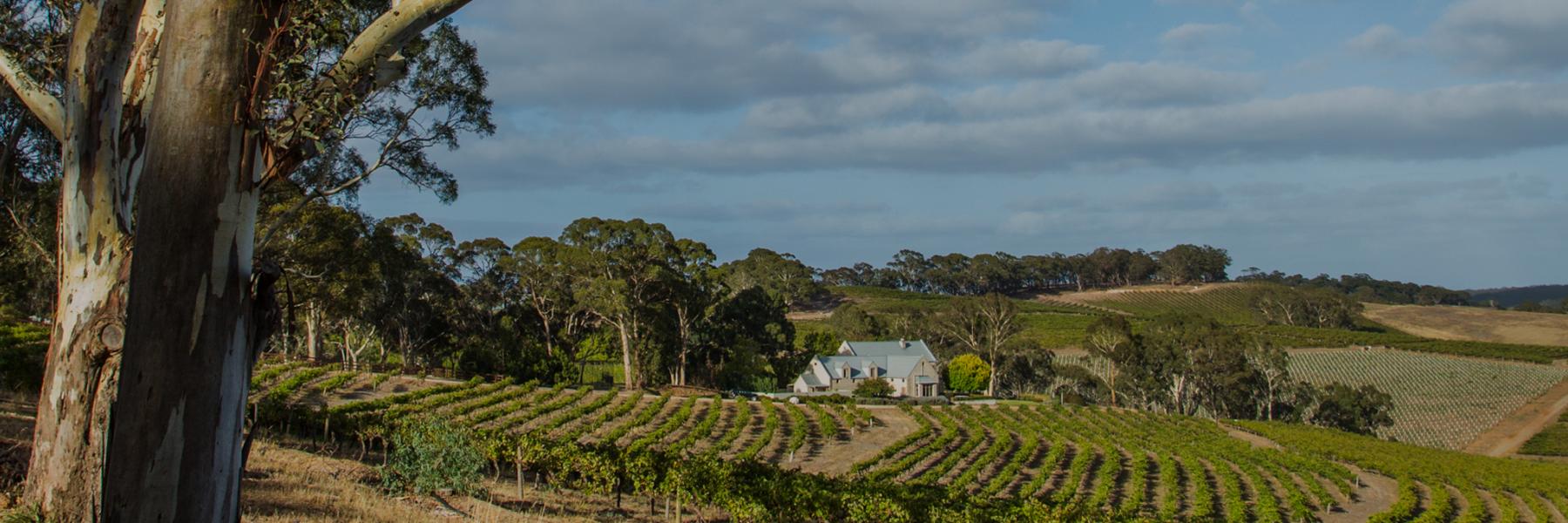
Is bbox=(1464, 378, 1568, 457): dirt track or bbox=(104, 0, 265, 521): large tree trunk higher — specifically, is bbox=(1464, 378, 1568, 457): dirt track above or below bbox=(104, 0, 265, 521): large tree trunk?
below

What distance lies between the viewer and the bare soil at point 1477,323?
113m

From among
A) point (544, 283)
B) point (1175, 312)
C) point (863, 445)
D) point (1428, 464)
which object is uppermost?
point (544, 283)

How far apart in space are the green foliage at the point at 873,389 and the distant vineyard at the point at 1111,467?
828 cm

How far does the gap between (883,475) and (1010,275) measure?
13715 cm

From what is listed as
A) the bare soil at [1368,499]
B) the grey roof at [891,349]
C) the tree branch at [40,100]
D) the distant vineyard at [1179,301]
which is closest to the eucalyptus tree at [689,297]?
the grey roof at [891,349]

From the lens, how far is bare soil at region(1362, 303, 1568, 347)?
112688 mm

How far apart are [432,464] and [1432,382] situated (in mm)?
96182

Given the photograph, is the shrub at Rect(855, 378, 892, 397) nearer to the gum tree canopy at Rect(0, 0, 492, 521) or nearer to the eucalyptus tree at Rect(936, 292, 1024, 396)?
the eucalyptus tree at Rect(936, 292, 1024, 396)

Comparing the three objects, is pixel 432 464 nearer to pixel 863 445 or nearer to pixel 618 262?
pixel 863 445

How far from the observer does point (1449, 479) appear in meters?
44.6

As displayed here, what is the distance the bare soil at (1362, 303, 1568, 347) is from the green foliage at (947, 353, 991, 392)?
74.9m

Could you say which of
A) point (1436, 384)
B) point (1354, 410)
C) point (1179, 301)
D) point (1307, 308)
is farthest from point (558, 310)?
point (1179, 301)

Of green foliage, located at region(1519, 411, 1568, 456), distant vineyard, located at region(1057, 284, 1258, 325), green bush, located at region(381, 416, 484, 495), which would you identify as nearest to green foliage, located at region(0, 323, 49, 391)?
green bush, located at region(381, 416, 484, 495)

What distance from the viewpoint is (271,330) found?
5230mm
